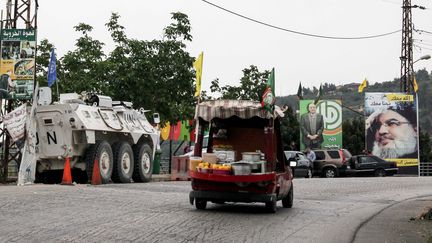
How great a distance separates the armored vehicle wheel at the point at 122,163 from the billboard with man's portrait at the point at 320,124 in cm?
2853

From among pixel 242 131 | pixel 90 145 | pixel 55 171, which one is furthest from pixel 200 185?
pixel 55 171

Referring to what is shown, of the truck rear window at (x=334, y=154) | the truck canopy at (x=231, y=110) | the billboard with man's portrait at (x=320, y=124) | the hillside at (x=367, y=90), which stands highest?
the hillside at (x=367, y=90)

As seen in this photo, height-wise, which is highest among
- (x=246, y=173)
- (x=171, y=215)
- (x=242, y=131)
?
(x=242, y=131)

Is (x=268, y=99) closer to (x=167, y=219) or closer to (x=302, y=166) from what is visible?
(x=167, y=219)

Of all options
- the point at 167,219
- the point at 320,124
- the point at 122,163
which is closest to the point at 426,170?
the point at 320,124

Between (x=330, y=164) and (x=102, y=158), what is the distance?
63.5 ft

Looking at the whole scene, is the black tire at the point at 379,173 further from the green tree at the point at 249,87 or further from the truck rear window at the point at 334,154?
the green tree at the point at 249,87

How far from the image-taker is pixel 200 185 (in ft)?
41.5

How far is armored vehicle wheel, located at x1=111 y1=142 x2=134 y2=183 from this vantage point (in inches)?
795

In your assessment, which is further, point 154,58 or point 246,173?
point 154,58

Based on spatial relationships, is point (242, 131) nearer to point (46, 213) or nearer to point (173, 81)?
point (46, 213)

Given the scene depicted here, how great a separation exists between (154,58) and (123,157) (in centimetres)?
1017

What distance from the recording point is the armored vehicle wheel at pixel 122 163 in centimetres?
2020

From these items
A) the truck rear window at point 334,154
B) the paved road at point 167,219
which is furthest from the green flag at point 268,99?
the truck rear window at point 334,154
